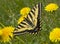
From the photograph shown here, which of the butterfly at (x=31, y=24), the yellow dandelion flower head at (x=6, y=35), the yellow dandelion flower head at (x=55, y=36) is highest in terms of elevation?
the butterfly at (x=31, y=24)

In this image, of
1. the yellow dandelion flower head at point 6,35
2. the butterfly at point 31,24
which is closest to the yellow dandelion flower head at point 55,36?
the butterfly at point 31,24

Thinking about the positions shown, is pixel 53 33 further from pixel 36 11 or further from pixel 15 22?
pixel 15 22

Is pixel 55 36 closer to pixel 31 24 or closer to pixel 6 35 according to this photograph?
pixel 31 24

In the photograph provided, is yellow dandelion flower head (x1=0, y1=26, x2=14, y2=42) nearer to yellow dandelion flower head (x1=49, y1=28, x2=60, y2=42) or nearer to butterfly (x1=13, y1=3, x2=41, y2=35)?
butterfly (x1=13, y1=3, x2=41, y2=35)

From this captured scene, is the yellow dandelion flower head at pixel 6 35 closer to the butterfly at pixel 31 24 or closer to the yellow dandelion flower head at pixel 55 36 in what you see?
the butterfly at pixel 31 24

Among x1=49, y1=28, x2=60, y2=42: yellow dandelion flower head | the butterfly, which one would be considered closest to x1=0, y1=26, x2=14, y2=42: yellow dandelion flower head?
the butterfly

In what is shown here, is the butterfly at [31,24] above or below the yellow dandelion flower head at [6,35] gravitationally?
above

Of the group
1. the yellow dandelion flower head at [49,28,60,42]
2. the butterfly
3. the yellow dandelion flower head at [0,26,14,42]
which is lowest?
the yellow dandelion flower head at [49,28,60,42]

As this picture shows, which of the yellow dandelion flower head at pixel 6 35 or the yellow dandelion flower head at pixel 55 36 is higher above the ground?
the yellow dandelion flower head at pixel 6 35

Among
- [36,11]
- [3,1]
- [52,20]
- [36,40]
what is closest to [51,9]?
[52,20]

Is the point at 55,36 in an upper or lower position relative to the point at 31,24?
lower

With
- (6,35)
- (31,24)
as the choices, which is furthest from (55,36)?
(6,35)

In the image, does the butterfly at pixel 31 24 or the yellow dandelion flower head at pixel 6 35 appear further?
the yellow dandelion flower head at pixel 6 35
